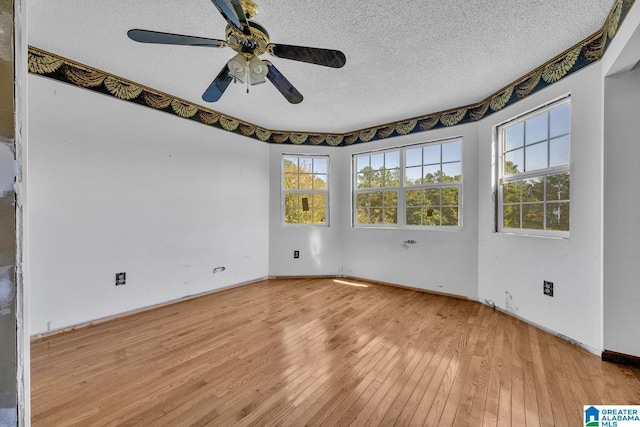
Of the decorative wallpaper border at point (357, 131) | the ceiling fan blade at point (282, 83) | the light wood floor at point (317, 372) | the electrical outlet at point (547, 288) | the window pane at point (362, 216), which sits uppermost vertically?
the decorative wallpaper border at point (357, 131)

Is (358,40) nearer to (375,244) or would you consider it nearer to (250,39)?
(250,39)

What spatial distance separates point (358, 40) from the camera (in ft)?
6.55

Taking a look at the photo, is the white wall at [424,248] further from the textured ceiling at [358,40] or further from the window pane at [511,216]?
the textured ceiling at [358,40]

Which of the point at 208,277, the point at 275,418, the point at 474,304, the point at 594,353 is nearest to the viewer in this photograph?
the point at 275,418

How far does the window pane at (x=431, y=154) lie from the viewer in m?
3.57

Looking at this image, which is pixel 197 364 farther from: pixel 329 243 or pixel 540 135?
pixel 540 135

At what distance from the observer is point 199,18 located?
1.79m

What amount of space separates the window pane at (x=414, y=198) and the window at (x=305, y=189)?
49.7 inches

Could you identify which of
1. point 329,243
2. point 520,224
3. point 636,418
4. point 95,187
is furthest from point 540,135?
point 95,187

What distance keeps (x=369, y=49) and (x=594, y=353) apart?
290 centimetres

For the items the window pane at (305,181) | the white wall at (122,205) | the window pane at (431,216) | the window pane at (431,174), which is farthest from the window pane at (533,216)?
the white wall at (122,205)

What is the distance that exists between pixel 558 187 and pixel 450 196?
1.18m

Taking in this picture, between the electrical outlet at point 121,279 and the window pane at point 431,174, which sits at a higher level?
the window pane at point 431,174

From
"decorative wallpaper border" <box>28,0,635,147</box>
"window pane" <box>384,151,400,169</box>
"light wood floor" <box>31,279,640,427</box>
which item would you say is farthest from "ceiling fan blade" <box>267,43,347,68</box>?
"window pane" <box>384,151,400,169</box>
